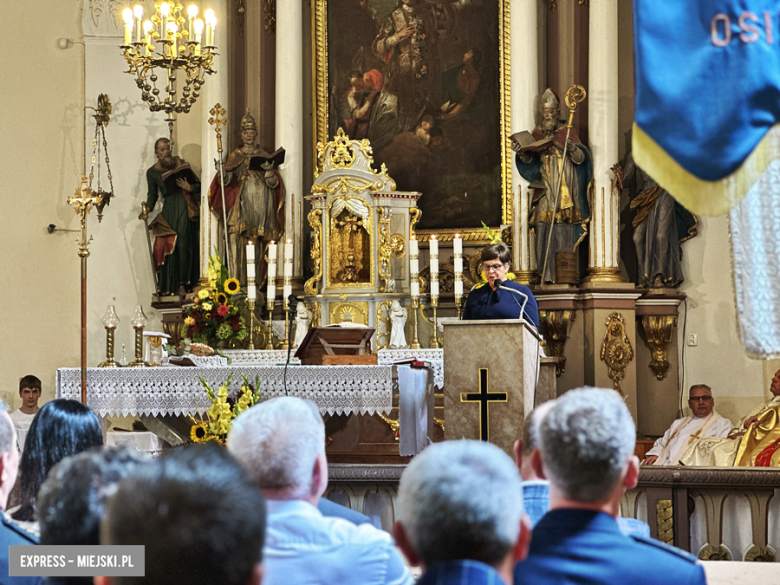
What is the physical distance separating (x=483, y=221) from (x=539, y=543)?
8.28m

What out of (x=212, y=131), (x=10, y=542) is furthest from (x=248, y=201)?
(x=10, y=542)

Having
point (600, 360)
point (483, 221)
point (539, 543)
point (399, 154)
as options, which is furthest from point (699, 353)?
point (539, 543)

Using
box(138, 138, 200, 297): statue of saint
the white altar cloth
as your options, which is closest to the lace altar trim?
the white altar cloth

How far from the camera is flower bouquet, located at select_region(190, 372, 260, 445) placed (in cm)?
676

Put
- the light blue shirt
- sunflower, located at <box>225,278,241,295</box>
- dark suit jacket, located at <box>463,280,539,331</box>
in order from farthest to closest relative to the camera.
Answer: sunflower, located at <box>225,278,241,295</box>
dark suit jacket, located at <box>463,280,539,331</box>
the light blue shirt

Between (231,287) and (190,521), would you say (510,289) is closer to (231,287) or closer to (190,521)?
(231,287)

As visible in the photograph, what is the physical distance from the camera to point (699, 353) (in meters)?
9.88

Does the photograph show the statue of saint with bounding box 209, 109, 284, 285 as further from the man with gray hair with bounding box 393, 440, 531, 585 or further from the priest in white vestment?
the man with gray hair with bounding box 393, 440, 531, 585

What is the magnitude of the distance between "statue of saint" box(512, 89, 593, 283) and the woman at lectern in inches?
142

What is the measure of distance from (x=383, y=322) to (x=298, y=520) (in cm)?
730

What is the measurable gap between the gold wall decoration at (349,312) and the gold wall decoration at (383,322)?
0.40 ft

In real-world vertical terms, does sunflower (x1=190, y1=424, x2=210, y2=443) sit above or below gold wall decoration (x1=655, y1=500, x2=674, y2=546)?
above

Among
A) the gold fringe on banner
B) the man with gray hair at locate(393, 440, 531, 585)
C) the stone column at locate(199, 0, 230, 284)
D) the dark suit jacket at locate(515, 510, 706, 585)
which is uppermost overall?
the stone column at locate(199, 0, 230, 284)

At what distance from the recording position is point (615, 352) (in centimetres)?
954
